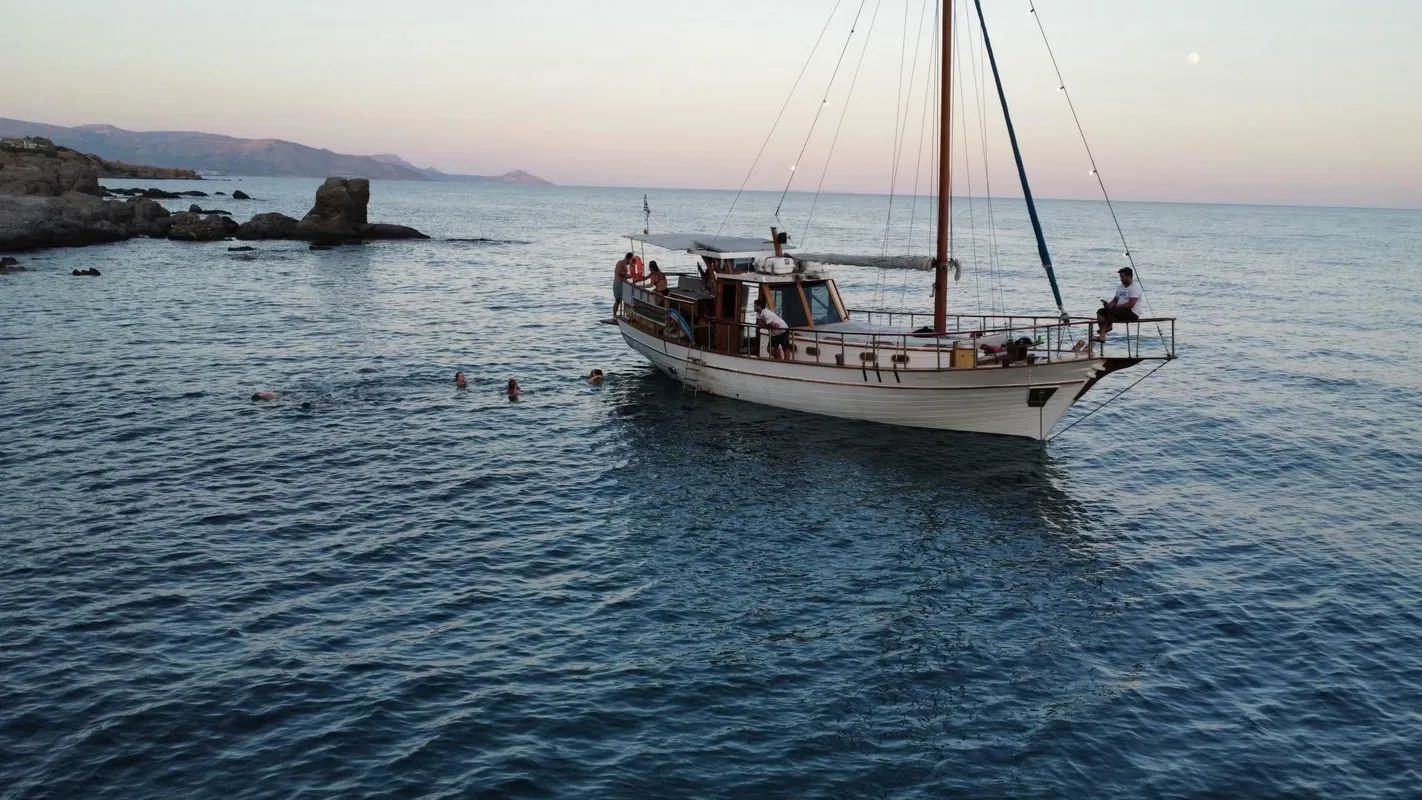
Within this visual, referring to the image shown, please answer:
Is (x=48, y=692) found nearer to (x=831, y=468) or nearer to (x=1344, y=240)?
(x=831, y=468)

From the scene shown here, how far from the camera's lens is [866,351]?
2934 centimetres

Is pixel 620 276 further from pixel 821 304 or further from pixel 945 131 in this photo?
pixel 945 131

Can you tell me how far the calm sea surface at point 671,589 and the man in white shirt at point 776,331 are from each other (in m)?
2.10

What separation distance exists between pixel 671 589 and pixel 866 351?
40.8 ft

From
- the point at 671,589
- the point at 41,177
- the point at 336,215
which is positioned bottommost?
the point at 671,589

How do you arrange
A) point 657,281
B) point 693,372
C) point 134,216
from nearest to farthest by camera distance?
point 693,372
point 657,281
point 134,216

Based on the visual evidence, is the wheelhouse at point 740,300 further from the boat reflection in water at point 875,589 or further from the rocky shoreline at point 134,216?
the rocky shoreline at point 134,216

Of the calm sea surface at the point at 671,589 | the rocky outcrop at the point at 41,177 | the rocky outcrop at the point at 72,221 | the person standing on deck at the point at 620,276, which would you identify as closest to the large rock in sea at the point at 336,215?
the rocky outcrop at the point at 72,221

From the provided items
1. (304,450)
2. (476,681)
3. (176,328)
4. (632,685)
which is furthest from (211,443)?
(176,328)

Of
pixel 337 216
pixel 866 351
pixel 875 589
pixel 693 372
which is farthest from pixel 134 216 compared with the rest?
pixel 875 589

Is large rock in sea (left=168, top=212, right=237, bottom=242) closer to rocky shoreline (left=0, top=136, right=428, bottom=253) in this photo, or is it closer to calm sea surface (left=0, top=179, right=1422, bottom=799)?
rocky shoreline (left=0, top=136, right=428, bottom=253)

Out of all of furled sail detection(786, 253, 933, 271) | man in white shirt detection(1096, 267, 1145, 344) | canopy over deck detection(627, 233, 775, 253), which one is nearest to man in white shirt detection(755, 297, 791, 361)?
furled sail detection(786, 253, 933, 271)

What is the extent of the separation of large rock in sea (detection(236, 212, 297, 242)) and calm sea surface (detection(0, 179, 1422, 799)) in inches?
2254

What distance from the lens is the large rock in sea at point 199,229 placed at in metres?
90.2
